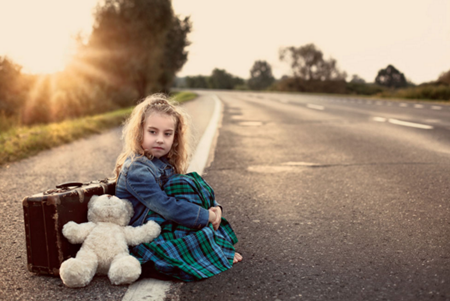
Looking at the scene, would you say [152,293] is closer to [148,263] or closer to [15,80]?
[148,263]

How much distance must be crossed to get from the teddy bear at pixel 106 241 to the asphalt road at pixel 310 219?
77 millimetres

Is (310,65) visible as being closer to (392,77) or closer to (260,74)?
(392,77)

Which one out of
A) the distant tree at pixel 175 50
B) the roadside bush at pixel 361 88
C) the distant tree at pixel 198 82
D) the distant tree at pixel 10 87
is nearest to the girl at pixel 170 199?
the distant tree at pixel 10 87

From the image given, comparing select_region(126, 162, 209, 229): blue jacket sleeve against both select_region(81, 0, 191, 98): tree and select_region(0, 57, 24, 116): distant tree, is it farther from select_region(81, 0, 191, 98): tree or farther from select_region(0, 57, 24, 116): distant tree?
select_region(81, 0, 191, 98): tree

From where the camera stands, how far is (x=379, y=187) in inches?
172

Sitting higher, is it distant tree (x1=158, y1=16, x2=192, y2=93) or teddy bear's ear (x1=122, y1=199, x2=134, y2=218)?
distant tree (x1=158, y1=16, x2=192, y2=93)

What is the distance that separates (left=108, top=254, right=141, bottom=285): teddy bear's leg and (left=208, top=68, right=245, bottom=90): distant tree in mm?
136504

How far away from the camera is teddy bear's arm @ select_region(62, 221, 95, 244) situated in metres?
2.37

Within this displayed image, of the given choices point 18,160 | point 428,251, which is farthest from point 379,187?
point 18,160

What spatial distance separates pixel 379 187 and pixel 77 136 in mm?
6366

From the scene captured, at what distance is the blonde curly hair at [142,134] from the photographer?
9.34ft

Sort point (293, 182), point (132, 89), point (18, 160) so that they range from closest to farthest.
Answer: point (293, 182) < point (18, 160) < point (132, 89)

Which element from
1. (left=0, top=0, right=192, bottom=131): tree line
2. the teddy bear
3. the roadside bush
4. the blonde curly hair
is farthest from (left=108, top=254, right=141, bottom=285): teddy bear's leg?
the roadside bush

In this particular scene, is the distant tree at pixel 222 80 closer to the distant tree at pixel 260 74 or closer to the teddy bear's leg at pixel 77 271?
the distant tree at pixel 260 74
